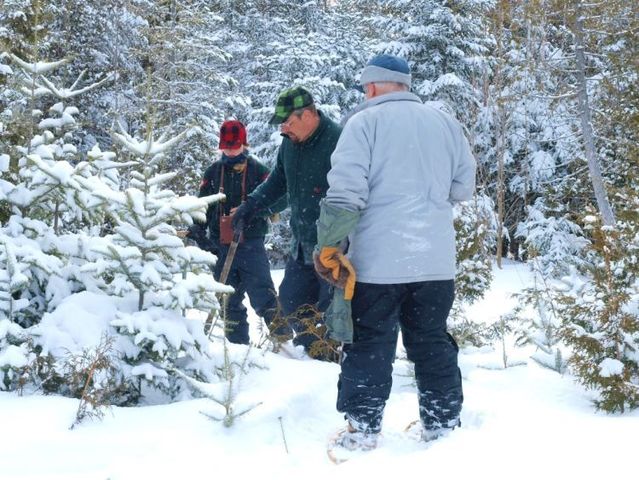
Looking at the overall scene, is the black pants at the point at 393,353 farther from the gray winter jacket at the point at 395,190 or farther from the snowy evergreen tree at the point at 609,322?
the snowy evergreen tree at the point at 609,322

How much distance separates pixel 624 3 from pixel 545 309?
11725 millimetres

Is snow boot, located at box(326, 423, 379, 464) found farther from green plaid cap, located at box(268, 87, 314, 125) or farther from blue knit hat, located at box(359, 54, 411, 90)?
green plaid cap, located at box(268, 87, 314, 125)

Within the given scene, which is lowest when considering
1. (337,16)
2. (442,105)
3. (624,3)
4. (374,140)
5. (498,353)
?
(498,353)

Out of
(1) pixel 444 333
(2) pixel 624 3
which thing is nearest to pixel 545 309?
(1) pixel 444 333

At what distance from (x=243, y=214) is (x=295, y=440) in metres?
2.29

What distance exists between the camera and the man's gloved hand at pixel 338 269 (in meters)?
3.09

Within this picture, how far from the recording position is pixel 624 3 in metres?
14.4

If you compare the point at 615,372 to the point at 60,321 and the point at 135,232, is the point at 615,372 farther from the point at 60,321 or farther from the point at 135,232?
the point at 60,321

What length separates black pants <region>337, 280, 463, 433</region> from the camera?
312 centimetres

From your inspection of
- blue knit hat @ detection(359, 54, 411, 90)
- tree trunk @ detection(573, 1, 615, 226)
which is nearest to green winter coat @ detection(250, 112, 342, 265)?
blue knit hat @ detection(359, 54, 411, 90)

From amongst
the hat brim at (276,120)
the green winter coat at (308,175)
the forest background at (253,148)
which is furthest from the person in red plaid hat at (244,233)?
the hat brim at (276,120)

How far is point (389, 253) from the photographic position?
10.1 ft

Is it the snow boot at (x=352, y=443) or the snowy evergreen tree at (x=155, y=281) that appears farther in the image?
the snowy evergreen tree at (x=155, y=281)

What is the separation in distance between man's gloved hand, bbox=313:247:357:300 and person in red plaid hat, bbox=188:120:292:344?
7.94ft
